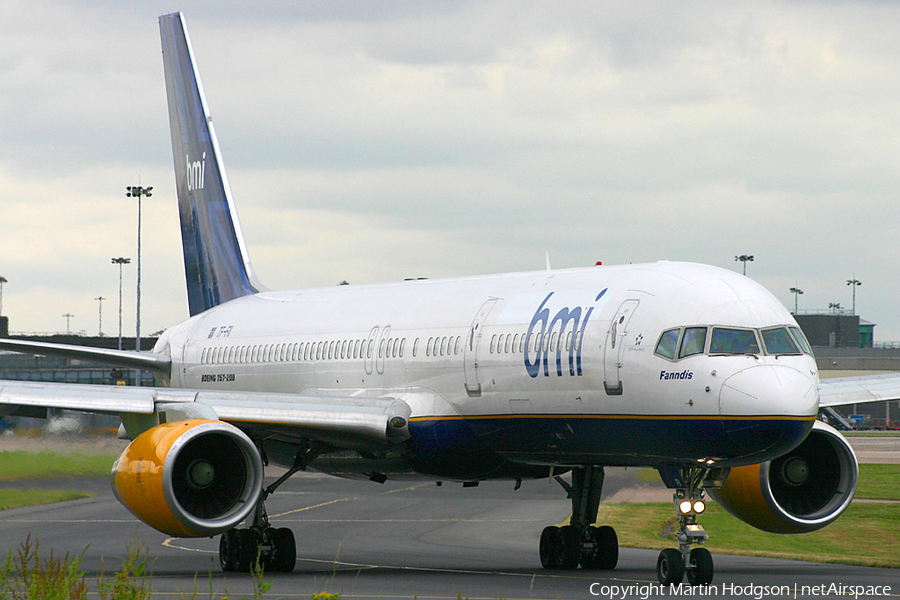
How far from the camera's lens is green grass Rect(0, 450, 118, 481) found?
35375 mm

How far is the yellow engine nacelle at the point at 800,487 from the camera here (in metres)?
21.9

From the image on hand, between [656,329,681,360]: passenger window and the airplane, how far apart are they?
2cm

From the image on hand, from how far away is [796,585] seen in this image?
19484 millimetres

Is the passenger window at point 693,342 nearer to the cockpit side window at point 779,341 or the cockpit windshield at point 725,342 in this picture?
the cockpit windshield at point 725,342

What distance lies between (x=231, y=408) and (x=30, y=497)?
1743 cm

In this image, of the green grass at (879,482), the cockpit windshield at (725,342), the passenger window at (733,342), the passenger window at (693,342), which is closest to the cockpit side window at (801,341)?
the cockpit windshield at (725,342)

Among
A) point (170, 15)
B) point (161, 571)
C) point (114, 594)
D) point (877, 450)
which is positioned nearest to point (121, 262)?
point (877, 450)

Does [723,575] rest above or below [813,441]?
below

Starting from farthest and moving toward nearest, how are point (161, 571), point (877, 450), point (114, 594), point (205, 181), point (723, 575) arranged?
point (877, 450), point (205, 181), point (161, 571), point (723, 575), point (114, 594)

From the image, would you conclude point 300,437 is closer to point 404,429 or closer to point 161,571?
point 404,429

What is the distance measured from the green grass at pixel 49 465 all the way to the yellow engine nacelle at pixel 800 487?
61.9 ft

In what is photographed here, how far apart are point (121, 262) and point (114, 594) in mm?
109807

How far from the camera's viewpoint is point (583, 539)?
76.9ft

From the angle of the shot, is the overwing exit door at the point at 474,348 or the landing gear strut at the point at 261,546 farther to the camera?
the landing gear strut at the point at 261,546
